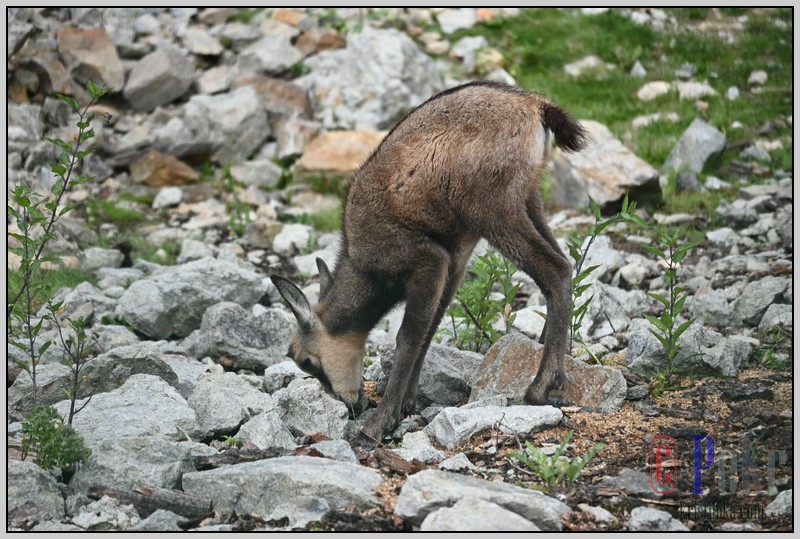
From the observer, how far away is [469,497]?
16.2 ft

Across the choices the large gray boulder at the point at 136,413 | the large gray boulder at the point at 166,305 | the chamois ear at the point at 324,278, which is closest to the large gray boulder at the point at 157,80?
the large gray boulder at the point at 166,305

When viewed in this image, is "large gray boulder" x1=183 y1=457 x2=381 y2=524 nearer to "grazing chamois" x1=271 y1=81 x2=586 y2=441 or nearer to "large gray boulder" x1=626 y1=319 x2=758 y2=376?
"grazing chamois" x1=271 y1=81 x2=586 y2=441

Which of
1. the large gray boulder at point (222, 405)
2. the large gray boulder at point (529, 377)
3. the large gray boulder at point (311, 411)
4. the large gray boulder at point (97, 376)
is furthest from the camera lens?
the large gray boulder at point (97, 376)

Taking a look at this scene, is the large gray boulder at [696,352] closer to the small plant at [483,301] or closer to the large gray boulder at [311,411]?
the small plant at [483,301]

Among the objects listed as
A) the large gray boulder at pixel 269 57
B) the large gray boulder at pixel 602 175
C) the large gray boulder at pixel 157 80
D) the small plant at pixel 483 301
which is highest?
the large gray boulder at pixel 269 57

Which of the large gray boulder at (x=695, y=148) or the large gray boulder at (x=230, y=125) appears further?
the large gray boulder at (x=230, y=125)

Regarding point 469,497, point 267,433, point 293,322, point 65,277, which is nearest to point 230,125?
point 65,277

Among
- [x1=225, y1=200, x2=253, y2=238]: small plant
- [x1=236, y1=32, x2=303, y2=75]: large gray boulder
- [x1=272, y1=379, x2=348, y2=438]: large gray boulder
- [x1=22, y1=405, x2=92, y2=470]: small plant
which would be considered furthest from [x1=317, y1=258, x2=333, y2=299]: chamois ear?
[x1=236, y1=32, x2=303, y2=75]: large gray boulder

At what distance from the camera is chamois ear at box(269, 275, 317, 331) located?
7.51 meters

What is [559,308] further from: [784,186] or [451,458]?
[784,186]

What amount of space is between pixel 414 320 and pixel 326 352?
3.36 ft

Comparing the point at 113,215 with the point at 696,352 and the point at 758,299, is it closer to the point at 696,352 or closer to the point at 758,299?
the point at 758,299

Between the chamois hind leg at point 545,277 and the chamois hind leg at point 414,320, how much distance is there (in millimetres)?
506

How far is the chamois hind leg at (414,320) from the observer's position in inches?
276
